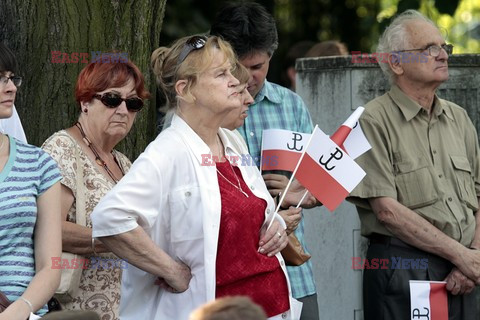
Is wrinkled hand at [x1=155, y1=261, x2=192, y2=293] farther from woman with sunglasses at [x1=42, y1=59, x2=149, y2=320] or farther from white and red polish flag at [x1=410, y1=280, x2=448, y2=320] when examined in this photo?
white and red polish flag at [x1=410, y1=280, x2=448, y2=320]

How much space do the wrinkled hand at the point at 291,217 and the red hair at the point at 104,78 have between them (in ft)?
3.03

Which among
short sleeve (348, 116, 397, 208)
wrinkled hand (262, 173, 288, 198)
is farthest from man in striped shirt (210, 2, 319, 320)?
short sleeve (348, 116, 397, 208)

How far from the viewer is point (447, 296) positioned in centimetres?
612

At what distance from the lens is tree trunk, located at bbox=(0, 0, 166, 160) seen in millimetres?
5906

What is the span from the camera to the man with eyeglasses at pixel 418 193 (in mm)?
6055

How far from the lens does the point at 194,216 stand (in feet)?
14.9

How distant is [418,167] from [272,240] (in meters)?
1.69

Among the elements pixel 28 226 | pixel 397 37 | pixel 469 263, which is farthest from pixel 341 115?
pixel 28 226

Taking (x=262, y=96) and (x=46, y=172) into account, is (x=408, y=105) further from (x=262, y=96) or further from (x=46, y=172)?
(x=46, y=172)

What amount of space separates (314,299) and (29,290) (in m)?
1.82

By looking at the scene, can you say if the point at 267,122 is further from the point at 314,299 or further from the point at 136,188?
the point at 136,188

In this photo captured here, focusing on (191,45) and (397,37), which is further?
(397,37)

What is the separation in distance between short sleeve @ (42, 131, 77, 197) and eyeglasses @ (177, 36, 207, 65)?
72 centimetres

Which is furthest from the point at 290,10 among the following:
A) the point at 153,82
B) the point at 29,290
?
the point at 29,290
